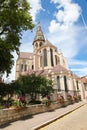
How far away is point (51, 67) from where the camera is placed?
2192 inches

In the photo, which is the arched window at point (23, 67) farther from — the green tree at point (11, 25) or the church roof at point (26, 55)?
the green tree at point (11, 25)

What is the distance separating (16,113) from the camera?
34.6ft

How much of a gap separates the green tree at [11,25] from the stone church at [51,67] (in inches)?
407

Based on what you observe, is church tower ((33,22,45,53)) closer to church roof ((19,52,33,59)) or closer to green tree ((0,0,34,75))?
church roof ((19,52,33,59))

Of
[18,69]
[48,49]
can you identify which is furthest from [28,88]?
[18,69]

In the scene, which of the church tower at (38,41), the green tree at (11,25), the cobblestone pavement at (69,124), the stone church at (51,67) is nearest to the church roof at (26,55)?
the stone church at (51,67)

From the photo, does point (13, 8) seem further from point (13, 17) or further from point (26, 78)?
point (26, 78)

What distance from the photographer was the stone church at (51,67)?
4284 centimetres

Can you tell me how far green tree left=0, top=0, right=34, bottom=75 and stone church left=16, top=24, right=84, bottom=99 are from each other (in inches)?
407

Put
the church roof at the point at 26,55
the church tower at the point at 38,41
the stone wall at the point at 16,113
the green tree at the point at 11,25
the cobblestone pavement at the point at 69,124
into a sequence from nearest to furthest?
the cobblestone pavement at the point at 69,124, the stone wall at the point at 16,113, the green tree at the point at 11,25, the church tower at the point at 38,41, the church roof at the point at 26,55

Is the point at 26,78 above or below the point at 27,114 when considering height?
above

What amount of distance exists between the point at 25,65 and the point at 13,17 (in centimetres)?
5595

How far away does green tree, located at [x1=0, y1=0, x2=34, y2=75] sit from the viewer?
15078 millimetres

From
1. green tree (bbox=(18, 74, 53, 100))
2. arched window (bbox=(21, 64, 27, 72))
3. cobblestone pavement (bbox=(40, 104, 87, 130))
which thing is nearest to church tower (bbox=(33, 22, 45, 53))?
arched window (bbox=(21, 64, 27, 72))
